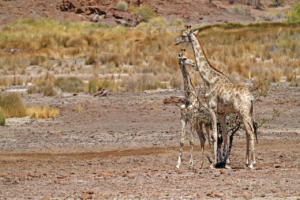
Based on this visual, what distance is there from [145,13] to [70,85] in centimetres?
4000

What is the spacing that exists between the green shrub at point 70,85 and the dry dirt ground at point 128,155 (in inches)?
42.2

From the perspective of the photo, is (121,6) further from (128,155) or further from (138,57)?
(128,155)

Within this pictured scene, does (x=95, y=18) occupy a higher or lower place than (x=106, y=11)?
lower

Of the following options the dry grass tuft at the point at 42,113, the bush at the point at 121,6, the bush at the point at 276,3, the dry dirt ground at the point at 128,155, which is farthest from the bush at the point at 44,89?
the bush at the point at 276,3

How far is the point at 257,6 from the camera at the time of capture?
87.1 m

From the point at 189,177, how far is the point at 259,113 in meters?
9.77

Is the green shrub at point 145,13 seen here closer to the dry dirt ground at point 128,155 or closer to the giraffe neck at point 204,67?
the dry dirt ground at point 128,155

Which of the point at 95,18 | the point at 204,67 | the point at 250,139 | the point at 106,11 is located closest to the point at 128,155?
the point at 204,67

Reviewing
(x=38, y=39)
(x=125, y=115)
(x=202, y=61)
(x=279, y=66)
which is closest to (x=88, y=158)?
(x=202, y=61)

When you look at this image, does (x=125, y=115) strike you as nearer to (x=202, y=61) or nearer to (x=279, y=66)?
(x=202, y=61)

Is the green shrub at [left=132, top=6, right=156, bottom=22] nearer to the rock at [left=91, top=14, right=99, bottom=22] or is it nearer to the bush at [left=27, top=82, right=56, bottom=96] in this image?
the rock at [left=91, top=14, right=99, bottom=22]

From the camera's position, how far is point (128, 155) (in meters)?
13.1

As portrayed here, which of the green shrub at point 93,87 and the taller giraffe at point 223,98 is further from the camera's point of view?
the green shrub at point 93,87

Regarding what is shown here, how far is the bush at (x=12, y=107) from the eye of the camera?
757 inches
